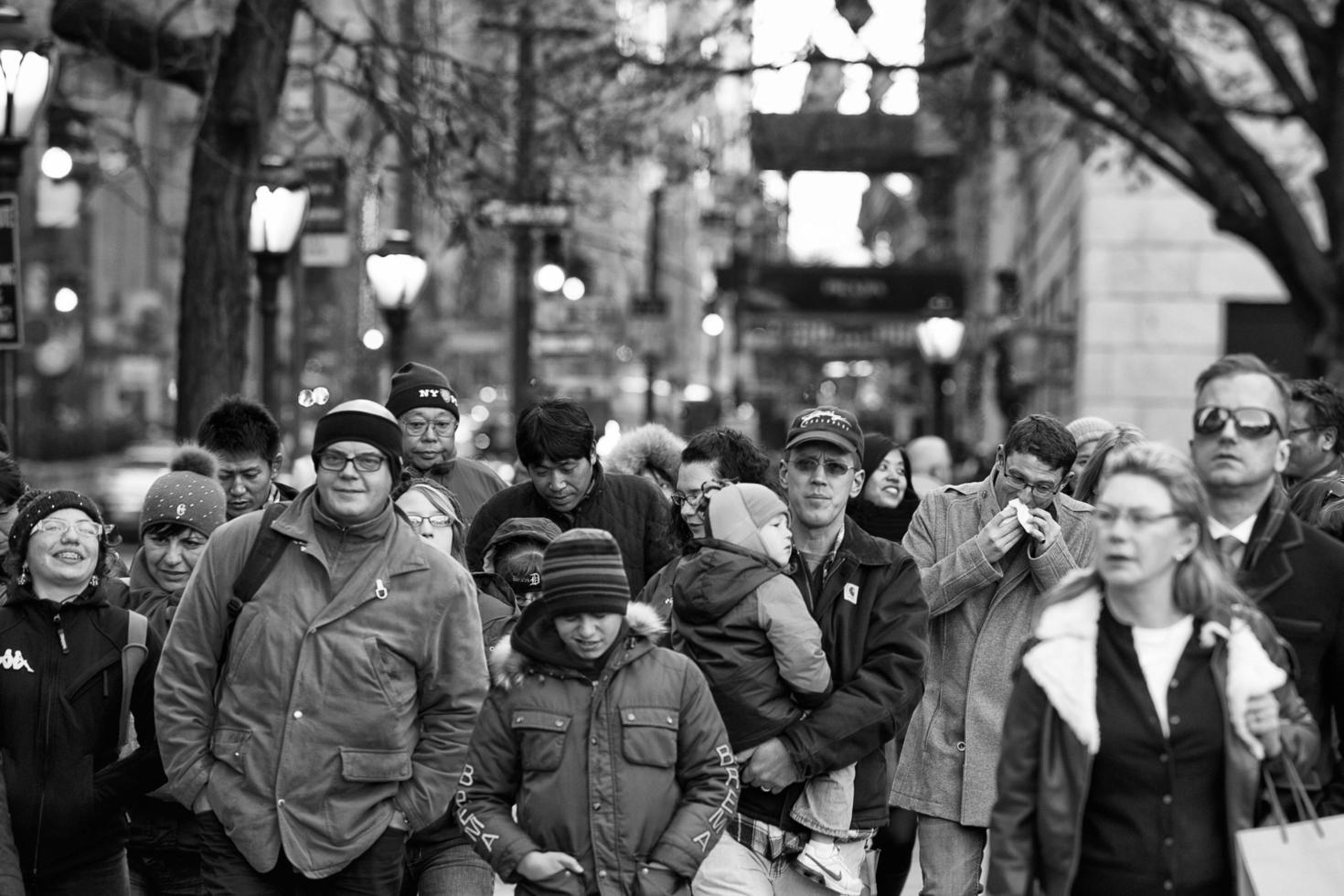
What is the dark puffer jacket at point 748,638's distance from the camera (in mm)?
6246

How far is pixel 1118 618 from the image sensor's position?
193 inches

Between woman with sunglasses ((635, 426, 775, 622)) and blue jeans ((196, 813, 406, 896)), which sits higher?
woman with sunglasses ((635, 426, 775, 622))

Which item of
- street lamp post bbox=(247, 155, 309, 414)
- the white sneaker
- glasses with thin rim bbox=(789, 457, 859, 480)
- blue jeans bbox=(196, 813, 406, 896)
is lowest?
the white sneaker

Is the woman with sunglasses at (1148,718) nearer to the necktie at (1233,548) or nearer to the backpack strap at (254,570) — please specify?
the necktie at (1233,548)

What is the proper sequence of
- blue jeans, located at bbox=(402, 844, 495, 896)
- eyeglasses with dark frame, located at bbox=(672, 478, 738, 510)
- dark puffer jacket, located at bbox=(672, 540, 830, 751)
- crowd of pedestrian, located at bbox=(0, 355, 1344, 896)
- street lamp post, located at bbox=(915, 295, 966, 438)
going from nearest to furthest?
1. crowd of pedestrian, located at bbox=(0, 355, 1344, 896)
2. dark puffer jacket, located at bbox=(672, 540, 830, 751)
3. blue jeans, located at bbox=(402, 844, 495, 896)
4. eyeglasses with dark frame, located at bbox=(672, 478, 738, 510)
5. street lamp post, located at bbox=(915, 295, 966, 438)

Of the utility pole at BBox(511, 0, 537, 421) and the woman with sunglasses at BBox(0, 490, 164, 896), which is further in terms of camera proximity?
the utility pole at BBox(511, 0, 537, 421)

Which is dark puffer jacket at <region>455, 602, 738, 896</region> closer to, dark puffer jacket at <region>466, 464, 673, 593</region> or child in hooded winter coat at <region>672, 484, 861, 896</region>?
child in hooded winter coat at <region>672, 484, 861, 896</region>

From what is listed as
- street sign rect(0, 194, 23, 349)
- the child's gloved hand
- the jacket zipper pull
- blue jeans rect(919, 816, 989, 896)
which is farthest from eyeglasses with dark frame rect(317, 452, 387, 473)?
street sign rect(0, 194, 23, 349)

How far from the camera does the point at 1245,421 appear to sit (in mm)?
5324

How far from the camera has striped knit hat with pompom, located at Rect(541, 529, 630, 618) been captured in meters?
5.62

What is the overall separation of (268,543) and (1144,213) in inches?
876

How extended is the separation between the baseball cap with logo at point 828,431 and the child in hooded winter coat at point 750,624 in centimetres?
28

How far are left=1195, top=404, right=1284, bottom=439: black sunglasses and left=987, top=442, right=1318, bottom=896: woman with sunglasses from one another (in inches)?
21.1

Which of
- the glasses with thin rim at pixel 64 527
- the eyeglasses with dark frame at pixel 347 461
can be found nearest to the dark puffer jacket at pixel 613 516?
the glasses with thin rim at pixel 64 527
